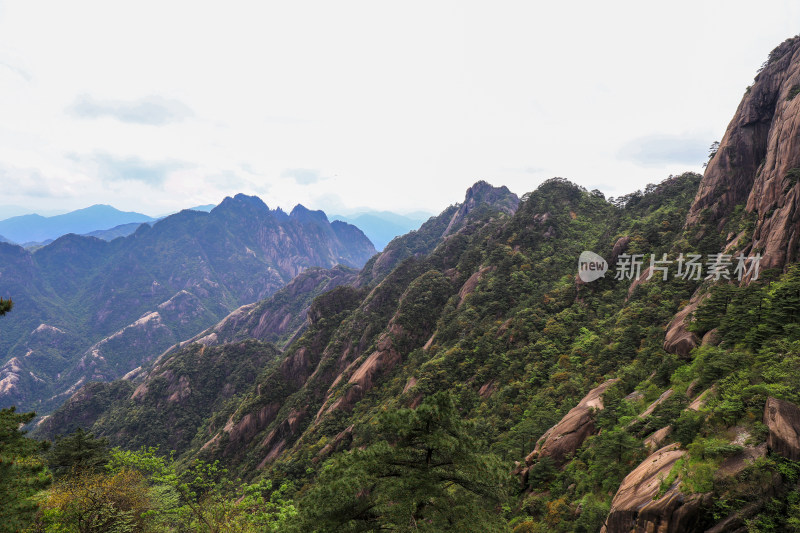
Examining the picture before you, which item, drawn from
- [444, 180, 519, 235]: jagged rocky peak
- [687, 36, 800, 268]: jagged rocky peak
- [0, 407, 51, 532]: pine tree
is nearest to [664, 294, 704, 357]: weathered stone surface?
[687, 36, 800, 268]: jagged rocky peak

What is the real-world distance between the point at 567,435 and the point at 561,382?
841 centimetres

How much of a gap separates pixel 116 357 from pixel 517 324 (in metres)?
222

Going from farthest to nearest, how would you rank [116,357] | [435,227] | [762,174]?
1. [116,357]
2. [435,227]
3. [762,174]

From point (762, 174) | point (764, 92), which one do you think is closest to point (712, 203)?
point (762, 174)

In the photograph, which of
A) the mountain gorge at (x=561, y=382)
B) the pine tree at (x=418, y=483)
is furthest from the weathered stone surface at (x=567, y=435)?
the pine tree at (x=418, y=483)

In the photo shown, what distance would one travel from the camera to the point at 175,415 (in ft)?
252

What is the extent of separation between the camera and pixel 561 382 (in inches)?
1043

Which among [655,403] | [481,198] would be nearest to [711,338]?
[655,403]

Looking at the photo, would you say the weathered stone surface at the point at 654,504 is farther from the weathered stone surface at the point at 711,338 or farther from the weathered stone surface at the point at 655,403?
the weathered stone surface at the point at 711,338

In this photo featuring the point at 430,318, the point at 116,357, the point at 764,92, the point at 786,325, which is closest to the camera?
the point at 786,325

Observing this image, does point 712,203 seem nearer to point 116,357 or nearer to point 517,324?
point 517,324

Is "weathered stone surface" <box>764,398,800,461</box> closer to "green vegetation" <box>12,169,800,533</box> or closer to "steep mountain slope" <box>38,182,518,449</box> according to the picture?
"green vegetation" <box>12,169,800,533</box>

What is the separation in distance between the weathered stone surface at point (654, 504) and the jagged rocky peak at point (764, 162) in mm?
17221

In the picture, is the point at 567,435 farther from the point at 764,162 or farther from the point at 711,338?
the point at 764,162
